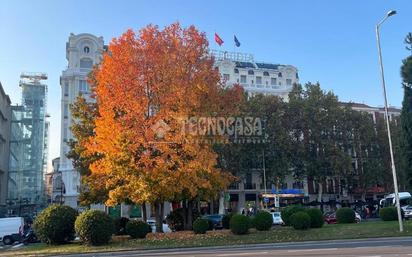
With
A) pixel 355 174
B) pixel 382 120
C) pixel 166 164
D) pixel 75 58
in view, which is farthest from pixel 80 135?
pixel 382 120

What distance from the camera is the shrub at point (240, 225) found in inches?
1049

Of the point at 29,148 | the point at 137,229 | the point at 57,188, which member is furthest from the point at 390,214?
the point at 29,148

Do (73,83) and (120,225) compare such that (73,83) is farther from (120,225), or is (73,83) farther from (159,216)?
(159,216)

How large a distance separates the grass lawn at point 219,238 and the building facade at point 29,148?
56110mm

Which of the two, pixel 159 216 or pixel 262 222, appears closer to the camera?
pixel 262 222

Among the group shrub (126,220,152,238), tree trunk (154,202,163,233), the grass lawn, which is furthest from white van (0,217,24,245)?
shrub (126,220,152,238)

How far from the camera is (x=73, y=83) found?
67250 millimetres

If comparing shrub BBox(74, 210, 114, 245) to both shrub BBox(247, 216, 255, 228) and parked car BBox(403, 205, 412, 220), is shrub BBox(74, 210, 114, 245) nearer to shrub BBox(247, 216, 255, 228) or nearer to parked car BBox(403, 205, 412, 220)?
shrub BBox(247, 216, 255, 228)

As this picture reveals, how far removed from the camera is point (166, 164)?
24531mm

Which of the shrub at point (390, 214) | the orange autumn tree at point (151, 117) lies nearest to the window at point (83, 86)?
the orange autumn tree at point (151, 117)

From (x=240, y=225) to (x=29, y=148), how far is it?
204 feet

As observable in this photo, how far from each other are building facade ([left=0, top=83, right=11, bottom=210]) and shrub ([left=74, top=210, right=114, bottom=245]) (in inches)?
2238

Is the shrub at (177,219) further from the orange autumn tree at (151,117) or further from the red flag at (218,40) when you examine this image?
the red flag at (218,40)

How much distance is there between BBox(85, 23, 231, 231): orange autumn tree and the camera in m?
24.5
